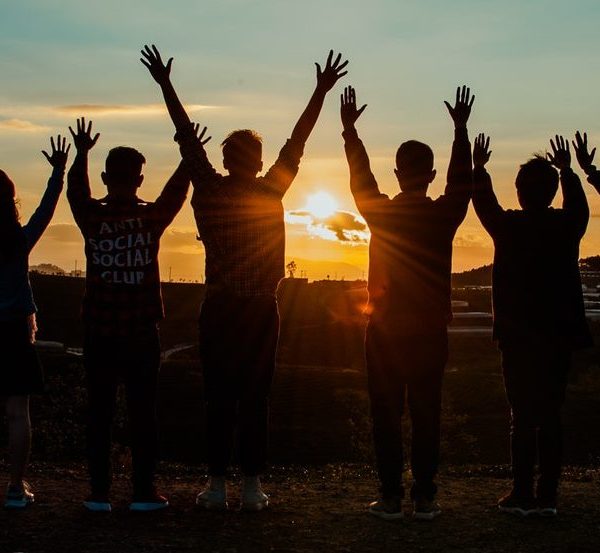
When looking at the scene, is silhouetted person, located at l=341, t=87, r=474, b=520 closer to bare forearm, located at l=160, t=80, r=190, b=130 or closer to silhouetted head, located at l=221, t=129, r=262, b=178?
silhouetted head, located at l=221, t=129, r=262, b=178

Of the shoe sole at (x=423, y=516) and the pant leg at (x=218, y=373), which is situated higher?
the pant leg at (x=218, y=373)

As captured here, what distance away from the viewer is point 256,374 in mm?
6293

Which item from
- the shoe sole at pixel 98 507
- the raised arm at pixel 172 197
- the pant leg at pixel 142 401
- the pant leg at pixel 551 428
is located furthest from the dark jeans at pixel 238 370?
the pant leg at pixel 551 428

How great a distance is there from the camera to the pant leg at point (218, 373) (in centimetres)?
623

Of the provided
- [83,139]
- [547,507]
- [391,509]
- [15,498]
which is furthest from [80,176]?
[547,507]

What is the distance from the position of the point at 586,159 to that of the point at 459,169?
1.08 meters

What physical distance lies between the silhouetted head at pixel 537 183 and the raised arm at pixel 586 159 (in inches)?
13.0

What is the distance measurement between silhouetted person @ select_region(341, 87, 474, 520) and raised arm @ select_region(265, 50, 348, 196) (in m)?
0.38

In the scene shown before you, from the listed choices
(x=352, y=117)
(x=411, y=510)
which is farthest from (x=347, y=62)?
(x=411, y=510)

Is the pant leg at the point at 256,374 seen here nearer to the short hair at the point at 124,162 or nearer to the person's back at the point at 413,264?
the person's back at the point at 413,264

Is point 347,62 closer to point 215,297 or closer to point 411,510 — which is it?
point 215,297

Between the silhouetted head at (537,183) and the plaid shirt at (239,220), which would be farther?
the silhouetted head at (537,183)

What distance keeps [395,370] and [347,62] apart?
6.68ft

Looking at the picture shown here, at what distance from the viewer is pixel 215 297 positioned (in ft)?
20.5
